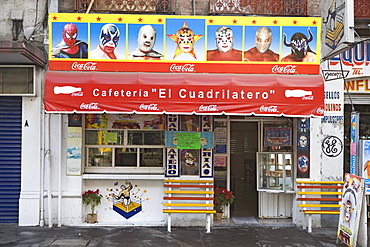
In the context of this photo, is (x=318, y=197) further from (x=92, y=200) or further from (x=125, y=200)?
(x=92, y=200)

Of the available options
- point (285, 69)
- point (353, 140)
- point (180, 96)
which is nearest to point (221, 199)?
point (180, 96)

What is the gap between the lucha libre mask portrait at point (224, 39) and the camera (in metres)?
9.60

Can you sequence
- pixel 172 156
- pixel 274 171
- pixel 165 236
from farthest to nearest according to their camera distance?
pixel 274 171 → pixel 172 156 → pixel 165 236

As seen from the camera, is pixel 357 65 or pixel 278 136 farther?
pixel 278 136

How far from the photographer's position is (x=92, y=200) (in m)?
10.1

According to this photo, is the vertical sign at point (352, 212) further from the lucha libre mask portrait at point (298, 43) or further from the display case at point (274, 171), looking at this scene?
the lucha libre mask portrait at point (298, 43)

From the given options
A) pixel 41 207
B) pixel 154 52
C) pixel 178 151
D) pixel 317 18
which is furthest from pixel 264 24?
pixel 41 207

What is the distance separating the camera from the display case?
1070 centimetres

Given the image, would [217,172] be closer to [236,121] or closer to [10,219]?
Result: [236,121]

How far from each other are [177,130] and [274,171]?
8.71 ft

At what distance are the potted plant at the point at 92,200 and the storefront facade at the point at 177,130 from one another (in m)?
0.14

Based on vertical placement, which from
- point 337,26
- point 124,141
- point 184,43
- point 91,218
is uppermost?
point 337,26

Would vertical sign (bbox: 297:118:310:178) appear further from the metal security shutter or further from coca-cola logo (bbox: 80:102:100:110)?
the metal security shutter

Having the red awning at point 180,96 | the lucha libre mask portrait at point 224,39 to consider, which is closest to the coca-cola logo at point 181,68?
the red awning at point 180,96
